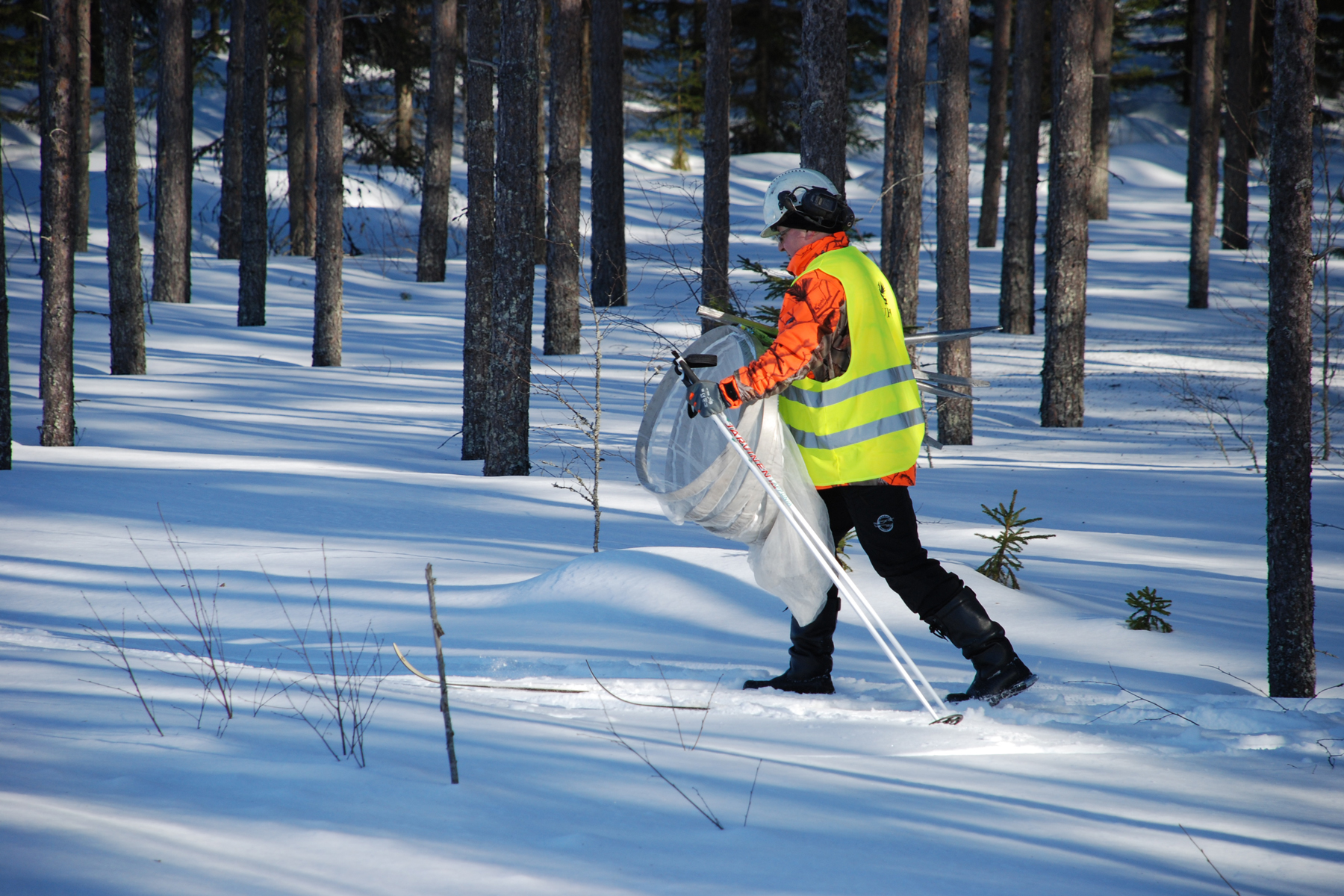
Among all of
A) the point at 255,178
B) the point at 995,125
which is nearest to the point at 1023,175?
the point at 995,125

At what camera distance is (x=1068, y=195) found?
13.0 m

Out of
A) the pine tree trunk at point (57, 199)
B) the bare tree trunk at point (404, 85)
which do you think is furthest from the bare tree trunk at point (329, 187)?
the bare tree trunk at point (404, 85)

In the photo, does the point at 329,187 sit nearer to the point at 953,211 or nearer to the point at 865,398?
the point at 953,211

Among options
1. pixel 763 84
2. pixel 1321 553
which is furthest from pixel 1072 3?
pixel 763 84

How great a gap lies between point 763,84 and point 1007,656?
3477cm

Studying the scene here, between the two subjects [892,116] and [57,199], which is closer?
[57,199]

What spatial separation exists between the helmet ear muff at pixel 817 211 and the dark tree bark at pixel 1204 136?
19.1m

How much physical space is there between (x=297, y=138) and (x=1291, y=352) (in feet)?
86.6

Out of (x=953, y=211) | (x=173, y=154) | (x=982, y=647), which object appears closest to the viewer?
(x=982, y=647)

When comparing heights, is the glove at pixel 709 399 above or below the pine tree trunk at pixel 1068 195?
below

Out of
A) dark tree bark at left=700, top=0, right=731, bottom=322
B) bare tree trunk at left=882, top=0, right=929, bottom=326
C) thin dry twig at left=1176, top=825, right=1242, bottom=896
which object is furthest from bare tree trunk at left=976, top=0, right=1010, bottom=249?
thin dry twig at left=1176, top=825, right=1242, bottom=896

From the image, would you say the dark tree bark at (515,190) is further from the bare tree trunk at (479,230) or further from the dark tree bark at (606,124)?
the dark tree bark at (606,124)

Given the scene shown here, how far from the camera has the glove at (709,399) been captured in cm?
405

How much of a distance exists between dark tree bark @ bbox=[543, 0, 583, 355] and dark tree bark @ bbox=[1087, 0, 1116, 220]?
899 cm
